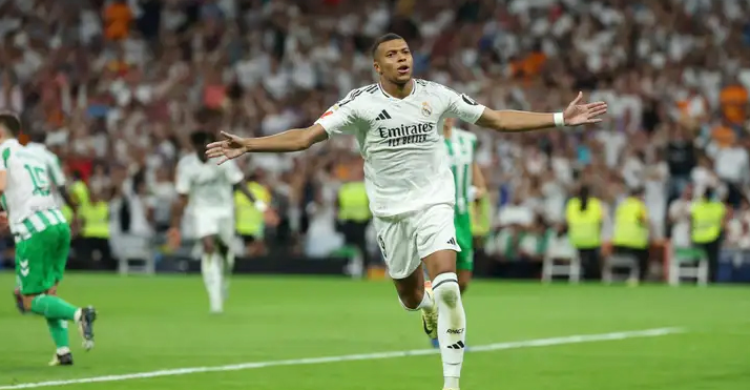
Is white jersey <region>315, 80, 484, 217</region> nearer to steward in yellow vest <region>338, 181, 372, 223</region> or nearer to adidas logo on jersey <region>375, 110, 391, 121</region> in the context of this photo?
adidas logo on jersey <region>375, 110, 391, 121</region>

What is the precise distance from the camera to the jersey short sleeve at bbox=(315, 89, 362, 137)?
36.1 ft

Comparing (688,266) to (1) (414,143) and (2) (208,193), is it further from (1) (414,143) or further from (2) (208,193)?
(1) (414,143)

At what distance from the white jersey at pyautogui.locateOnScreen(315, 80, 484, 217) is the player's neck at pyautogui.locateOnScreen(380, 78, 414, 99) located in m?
0.03

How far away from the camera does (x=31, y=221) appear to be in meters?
14.2

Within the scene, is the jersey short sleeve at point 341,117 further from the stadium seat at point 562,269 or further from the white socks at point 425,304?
the stadium seat at point 562,269

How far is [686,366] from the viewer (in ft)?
44.7

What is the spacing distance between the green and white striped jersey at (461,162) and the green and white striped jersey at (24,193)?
395 centimetres

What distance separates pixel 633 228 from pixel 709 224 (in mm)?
1475

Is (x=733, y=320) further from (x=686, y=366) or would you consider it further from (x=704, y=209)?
(x=704, y=209)

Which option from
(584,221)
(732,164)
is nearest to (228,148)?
(584,221)

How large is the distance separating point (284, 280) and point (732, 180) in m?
9.24

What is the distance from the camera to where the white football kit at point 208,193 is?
2152cm

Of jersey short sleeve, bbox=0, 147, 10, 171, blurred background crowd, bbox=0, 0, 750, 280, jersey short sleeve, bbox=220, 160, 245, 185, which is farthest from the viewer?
blurred background crowd, bbox=0, 0, 750, 280

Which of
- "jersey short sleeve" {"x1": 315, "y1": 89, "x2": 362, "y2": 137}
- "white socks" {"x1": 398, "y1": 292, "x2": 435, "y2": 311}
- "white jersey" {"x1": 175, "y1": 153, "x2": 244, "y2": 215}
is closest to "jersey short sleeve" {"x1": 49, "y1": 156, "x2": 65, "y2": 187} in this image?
"white socks" {"x1": 398, "y1": 292, "x2": 435, "y2": 311}
